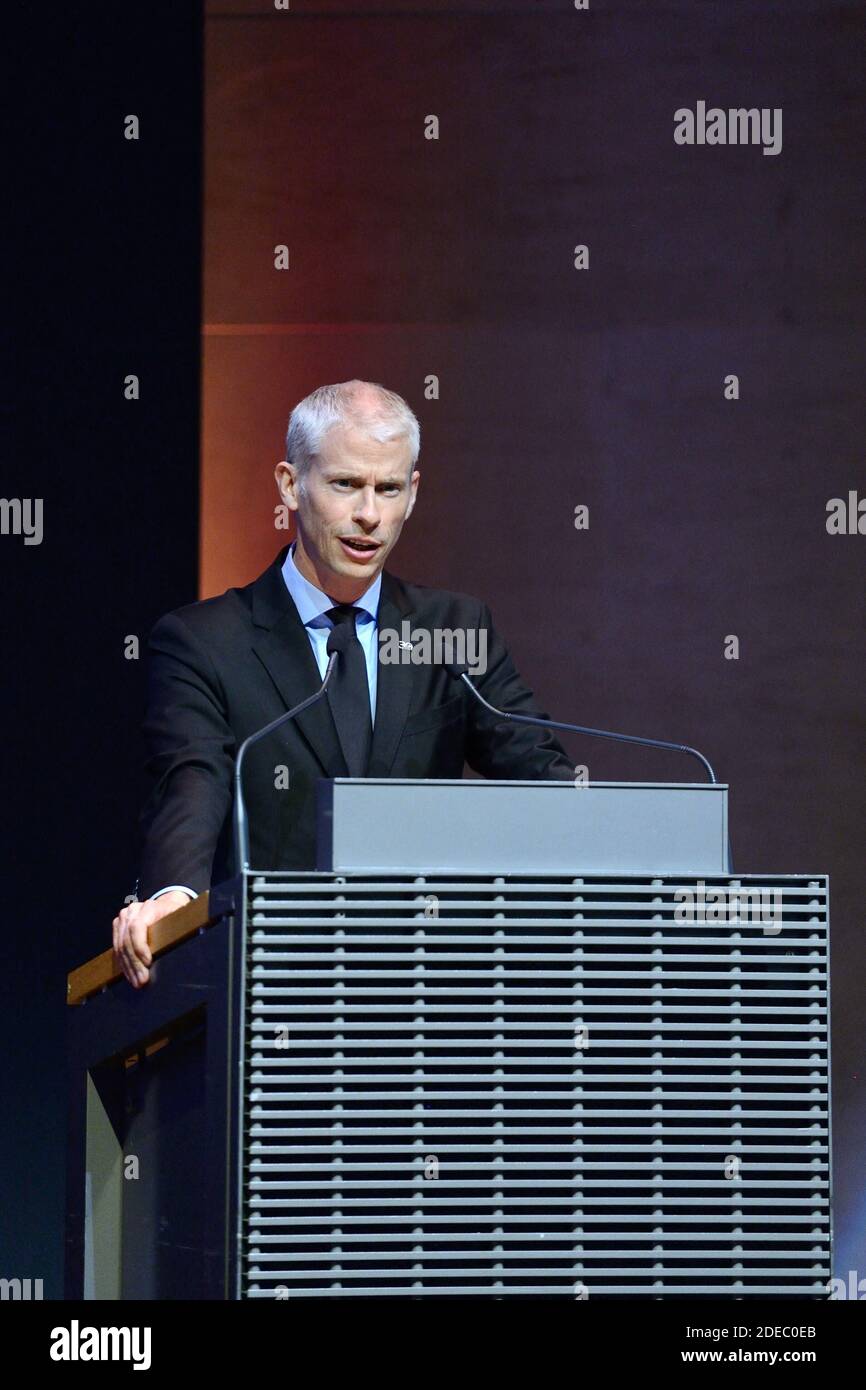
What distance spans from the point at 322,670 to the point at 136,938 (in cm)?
71

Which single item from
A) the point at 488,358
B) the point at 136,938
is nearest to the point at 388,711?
the point at 136,938

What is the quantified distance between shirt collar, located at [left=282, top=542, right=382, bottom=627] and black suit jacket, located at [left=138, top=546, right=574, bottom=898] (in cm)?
2

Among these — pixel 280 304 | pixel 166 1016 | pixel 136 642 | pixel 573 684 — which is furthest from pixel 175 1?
pixel 166 1016

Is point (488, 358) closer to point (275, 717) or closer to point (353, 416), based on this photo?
point (353, 416)

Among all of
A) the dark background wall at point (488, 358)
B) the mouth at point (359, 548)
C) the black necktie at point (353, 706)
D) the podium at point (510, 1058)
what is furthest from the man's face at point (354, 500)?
the dark background wall at point (488, 358)

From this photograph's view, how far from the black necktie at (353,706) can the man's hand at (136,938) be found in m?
0.51

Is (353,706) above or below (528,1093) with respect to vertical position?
above

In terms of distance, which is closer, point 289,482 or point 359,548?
point 359,548

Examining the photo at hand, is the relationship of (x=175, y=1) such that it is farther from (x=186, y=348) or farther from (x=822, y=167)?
(x=822, y=167)

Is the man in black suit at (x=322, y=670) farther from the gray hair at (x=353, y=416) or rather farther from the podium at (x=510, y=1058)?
the podium at (x=510, y=1058)

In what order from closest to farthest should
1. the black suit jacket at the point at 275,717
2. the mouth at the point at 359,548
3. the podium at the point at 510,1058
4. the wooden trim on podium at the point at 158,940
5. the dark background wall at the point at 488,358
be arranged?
→ the podium at the point at 510,1058 < the wooden trim on podium at the point at 158,940 < the black suit jacket at the point at 275,717 < the mouth at the point at 359,548 < the dark background wall at the point at 488,358

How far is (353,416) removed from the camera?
257cm

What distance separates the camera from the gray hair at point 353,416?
2559 millimetres

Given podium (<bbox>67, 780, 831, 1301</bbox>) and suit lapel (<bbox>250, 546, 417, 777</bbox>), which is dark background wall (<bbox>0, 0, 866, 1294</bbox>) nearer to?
suit lapel (<bbox>250, 546, 417, 777</bbox>)
